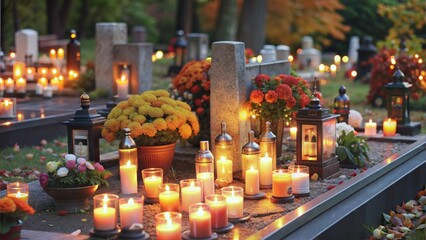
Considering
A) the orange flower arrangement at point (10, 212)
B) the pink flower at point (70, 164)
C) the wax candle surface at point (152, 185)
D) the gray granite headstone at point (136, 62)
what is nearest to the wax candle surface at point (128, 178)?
the wax candle surface at point (152, 185)

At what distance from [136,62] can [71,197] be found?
8954 millimetres

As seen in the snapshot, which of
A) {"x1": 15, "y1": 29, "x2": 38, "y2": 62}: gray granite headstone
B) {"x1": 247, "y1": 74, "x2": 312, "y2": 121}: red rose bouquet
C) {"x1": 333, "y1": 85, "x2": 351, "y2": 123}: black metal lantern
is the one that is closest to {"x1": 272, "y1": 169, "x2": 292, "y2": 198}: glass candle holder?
{"x1": 247, "y1": 74, "x2": 312, "y2": 121}: red rose bouquet

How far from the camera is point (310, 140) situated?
934 centimetres

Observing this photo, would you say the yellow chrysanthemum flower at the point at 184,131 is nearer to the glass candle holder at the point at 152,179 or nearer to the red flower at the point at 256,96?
the red flower at the point at 256,96

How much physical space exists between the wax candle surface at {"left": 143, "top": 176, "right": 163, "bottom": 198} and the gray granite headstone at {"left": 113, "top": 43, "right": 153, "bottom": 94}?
28.2 feet

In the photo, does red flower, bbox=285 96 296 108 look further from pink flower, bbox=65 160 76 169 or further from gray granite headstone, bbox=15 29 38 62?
gray granite headstone, bbox=15 29 38 62

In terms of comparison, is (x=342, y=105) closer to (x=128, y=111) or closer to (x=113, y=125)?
(x=128, y=111)

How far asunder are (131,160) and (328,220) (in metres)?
1.98

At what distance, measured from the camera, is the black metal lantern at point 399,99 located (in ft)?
40.7

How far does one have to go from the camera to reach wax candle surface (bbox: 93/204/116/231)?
22.1ft

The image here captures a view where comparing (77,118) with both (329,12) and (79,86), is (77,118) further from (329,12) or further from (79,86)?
(329,12)

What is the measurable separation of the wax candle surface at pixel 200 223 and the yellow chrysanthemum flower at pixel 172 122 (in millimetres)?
2542

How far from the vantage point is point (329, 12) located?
31672mm

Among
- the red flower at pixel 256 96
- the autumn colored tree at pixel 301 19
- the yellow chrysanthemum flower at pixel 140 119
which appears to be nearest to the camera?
the yellow chrysanthemum flower at pixel 140 119
